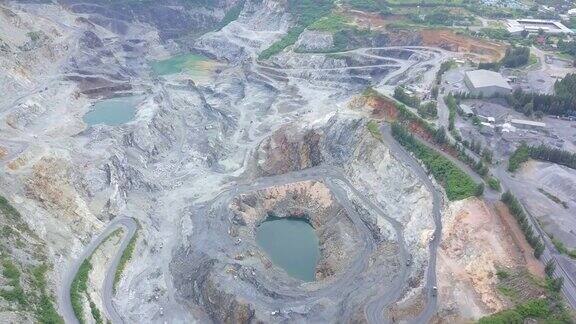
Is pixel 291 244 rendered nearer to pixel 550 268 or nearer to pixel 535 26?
pixel 550 268

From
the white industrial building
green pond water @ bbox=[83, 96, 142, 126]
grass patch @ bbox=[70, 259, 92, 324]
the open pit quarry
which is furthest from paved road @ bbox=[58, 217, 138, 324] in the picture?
the white industrial building

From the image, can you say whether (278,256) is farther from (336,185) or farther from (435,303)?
(435,303)

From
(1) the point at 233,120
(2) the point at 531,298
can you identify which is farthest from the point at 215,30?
(2) the point at 531,298

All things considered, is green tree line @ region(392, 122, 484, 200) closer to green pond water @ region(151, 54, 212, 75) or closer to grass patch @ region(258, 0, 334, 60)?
grass patch @ region(258, 0, 334, 60)

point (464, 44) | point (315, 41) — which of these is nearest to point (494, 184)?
point (464, 44)

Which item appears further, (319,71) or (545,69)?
(319,71)
